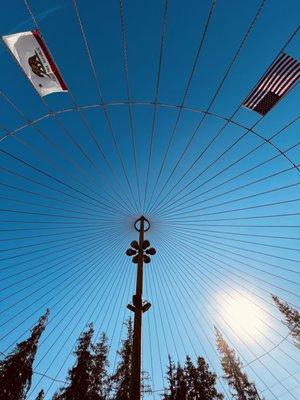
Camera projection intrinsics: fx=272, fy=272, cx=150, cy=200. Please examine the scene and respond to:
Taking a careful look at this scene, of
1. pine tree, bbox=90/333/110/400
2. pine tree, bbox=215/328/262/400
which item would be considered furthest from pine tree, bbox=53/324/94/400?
pine tree, bbox=215/328/262/400

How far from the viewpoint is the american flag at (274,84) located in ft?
30.6

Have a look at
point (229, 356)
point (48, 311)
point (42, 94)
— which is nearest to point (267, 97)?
point (42, 94)

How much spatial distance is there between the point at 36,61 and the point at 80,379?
3393 cm

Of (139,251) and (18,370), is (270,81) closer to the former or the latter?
(139,251)

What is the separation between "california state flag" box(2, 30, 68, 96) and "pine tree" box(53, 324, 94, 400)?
32.8 metres

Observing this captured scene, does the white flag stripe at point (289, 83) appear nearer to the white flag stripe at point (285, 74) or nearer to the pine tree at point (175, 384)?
the white flag stripe at point (285, 74)

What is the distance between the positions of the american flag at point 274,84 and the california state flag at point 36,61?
694 centimetres

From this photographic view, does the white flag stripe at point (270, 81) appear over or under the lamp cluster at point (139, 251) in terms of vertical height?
over

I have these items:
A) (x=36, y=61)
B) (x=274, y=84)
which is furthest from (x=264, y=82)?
(x=36, y=61)

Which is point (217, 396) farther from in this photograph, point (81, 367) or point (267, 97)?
point (267, 97)

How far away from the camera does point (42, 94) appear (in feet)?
32.3

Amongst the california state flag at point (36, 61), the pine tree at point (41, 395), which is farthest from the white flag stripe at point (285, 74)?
the pine tree at point (41, 395)

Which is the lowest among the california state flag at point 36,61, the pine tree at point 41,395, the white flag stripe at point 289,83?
the pine tree at point 41,395

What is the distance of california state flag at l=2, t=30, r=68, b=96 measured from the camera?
→ 892 centimetres
